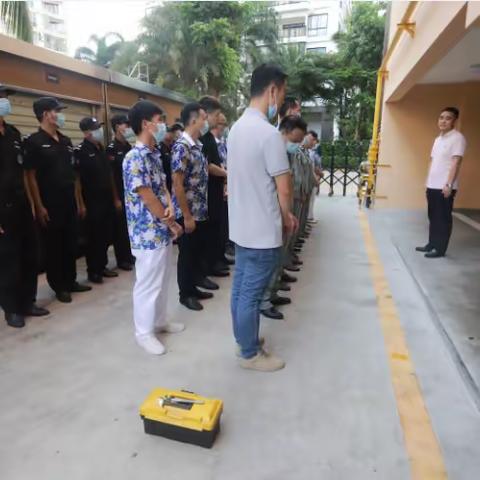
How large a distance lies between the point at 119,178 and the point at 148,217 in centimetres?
210

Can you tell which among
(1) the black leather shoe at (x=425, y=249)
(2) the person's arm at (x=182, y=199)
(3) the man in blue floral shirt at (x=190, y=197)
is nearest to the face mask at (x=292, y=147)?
(3) the man in blue floral shirt at (x=190, y=197)

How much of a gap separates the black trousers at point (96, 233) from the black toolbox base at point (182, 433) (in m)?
2.42

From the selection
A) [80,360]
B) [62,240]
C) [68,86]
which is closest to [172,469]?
[80,360]

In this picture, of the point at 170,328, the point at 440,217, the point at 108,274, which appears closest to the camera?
the point at 170,328

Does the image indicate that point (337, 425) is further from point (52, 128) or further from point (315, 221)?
point (315, 221)

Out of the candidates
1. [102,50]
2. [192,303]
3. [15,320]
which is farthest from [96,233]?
[102,50]

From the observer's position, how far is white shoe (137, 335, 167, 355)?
2.63 m

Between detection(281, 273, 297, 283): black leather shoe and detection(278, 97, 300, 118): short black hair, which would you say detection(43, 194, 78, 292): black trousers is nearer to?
detection(281, 273, 297, 283): black leather shoe

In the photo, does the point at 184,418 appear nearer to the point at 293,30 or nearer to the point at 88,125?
the point at 88,125

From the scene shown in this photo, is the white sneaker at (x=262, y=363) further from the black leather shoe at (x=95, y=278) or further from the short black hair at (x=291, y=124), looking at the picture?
the black leather shoe at (x=95, y=278)

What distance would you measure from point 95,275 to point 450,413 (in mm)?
3207

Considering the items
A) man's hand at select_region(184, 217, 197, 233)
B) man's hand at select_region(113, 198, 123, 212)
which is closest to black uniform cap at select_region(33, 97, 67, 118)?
man's hand at select_region(113, 198, 123, 212)

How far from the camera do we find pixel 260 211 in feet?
7.20

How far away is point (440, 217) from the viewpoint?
443 cm
